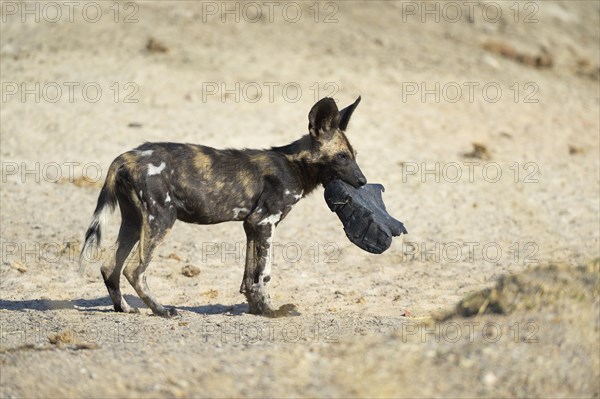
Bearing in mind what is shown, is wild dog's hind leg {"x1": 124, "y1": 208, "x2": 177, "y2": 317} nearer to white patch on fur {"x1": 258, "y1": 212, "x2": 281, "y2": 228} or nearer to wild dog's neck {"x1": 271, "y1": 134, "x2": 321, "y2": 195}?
white patch on fur {"x1": 258, "y1": 212, "x2": 281, "y2": 228}

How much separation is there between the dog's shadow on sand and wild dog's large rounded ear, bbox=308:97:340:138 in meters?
1.95

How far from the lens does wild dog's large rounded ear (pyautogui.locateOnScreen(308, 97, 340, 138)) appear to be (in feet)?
30.9

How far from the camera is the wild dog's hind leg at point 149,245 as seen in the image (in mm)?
9117

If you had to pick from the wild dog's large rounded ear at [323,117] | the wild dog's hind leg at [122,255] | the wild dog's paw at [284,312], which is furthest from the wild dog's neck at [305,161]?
the wild dog's hind leg at [122,255]

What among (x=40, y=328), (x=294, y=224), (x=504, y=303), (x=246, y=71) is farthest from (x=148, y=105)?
(x=504, y=303)

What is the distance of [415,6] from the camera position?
807 inches

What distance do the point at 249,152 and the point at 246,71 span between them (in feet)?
26.0

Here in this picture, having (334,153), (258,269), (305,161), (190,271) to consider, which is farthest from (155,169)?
(190,271)

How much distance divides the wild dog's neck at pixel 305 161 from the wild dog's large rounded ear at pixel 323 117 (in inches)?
7.1

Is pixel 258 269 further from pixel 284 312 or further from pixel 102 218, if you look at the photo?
pixel 102 218

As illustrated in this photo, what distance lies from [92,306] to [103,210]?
1206 mm

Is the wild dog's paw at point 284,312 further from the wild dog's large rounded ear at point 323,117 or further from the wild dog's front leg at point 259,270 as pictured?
the wild dog's large rounded ear at point 323,117

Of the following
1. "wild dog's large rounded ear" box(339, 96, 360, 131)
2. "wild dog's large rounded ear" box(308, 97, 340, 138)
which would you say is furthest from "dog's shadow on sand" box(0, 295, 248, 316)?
"wild dog's large rounded ear" box(339, 96, 360, 131)

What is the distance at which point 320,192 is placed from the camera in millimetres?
14453
